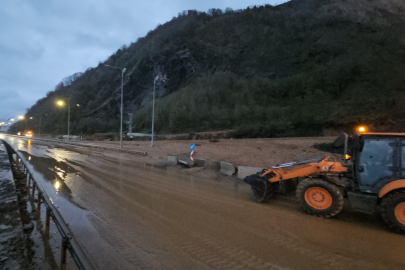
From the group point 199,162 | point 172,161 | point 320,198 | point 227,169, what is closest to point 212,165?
point 199,162

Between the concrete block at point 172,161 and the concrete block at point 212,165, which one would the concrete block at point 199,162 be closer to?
the concrete block at point 212,165

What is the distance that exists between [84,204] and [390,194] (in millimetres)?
7921

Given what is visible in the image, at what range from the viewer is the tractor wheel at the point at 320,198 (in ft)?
20.7

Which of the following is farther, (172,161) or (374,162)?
(172,161)

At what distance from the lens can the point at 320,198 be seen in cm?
665

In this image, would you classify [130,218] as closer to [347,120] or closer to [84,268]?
[84,268]

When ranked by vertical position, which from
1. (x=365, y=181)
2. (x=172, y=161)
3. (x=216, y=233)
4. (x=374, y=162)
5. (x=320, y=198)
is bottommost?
(x=216, y=233)

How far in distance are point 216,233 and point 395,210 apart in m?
3.99

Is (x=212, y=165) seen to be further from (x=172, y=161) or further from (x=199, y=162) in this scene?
(x=172, y=161)

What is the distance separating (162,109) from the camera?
55562mm

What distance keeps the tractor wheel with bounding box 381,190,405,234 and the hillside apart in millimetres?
26443

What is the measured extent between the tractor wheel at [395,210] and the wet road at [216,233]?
0.22 meters

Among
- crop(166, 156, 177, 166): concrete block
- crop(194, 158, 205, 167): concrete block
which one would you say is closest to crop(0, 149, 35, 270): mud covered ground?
crop(194, 158, 205, 167): concrete block

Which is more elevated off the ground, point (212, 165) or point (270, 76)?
point (270, 76)
